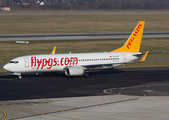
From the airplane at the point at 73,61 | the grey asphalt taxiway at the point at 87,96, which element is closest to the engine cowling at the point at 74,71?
the airplane at the point at 73,61

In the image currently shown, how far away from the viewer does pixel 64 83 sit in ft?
166

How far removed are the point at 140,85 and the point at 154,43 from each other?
169ft

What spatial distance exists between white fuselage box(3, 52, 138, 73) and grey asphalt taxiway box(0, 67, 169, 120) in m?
1.95

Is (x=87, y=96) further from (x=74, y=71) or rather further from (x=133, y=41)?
(x=133, y=41)

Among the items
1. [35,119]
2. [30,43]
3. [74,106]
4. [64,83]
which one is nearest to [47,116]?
[35,119]

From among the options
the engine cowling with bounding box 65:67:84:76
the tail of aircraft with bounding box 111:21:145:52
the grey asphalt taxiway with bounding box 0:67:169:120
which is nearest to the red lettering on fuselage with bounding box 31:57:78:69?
the engine cowling with bounding box 65:67:84:76

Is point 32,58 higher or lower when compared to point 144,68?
higher

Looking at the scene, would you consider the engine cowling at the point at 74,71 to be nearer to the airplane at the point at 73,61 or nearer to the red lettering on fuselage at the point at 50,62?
the airplane at the point at 73,61

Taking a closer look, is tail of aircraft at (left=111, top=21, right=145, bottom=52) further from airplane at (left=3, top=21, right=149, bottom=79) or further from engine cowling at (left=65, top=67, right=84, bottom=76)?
engine cowling at (left=65, top=67, right=84, bottom=76)

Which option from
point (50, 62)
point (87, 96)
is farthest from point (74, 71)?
point (87, 96)

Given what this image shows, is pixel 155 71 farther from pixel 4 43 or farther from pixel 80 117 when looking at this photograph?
pixel 4 43

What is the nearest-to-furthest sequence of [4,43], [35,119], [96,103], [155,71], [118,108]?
[35,119] < [118,108] < [96,103] < [155,71] < [4,43]

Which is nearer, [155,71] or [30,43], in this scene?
[155,71]

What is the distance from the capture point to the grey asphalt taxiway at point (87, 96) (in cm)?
3219
